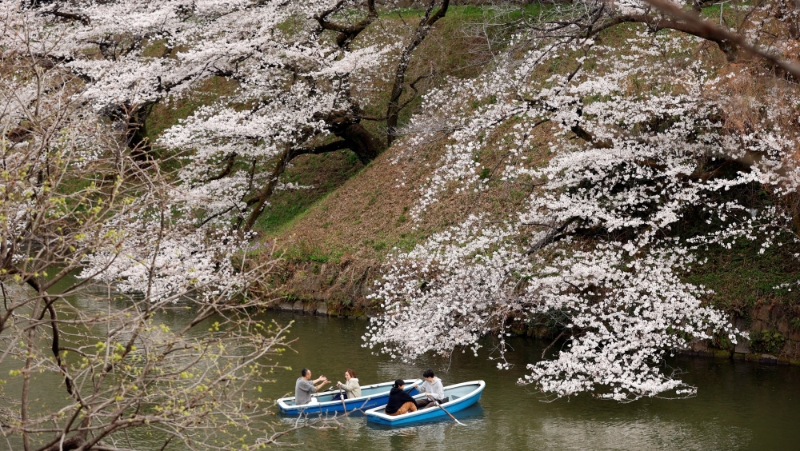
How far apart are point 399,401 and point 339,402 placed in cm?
94

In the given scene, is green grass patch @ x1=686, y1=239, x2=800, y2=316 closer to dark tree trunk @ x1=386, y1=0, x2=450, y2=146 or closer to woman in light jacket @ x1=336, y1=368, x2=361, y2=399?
woman in light jacket @ x1=336, y1=368, x2=361, y2=399

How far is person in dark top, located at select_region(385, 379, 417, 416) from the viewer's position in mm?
11336

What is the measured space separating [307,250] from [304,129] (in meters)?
4.09

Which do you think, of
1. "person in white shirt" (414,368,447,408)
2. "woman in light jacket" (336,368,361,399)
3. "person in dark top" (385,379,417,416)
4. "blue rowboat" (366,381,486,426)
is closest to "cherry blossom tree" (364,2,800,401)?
"blue rowboat" (366,381,486,426)

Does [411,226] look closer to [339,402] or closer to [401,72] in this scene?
[401,72]

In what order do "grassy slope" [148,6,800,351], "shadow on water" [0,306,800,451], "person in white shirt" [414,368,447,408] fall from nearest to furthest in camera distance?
"shadow on water" [0,306,800,451] < "person in white shirt" [414,368,447,408] < "grassy slope" [148,6,800,351]

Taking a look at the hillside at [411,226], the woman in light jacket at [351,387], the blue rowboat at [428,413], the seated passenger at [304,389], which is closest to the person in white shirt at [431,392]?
the blue rowboat at [428,413]

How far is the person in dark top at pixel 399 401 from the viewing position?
11336 mm

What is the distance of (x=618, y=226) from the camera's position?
13164 millimetres

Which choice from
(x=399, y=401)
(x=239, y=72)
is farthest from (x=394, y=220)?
(x=399, y=401)

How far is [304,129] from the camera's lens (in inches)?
849

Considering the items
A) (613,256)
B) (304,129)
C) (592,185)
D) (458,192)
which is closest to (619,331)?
(613,256)

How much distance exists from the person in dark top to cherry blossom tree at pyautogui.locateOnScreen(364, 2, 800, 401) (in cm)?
190

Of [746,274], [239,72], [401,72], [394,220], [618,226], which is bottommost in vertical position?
[746,274]
